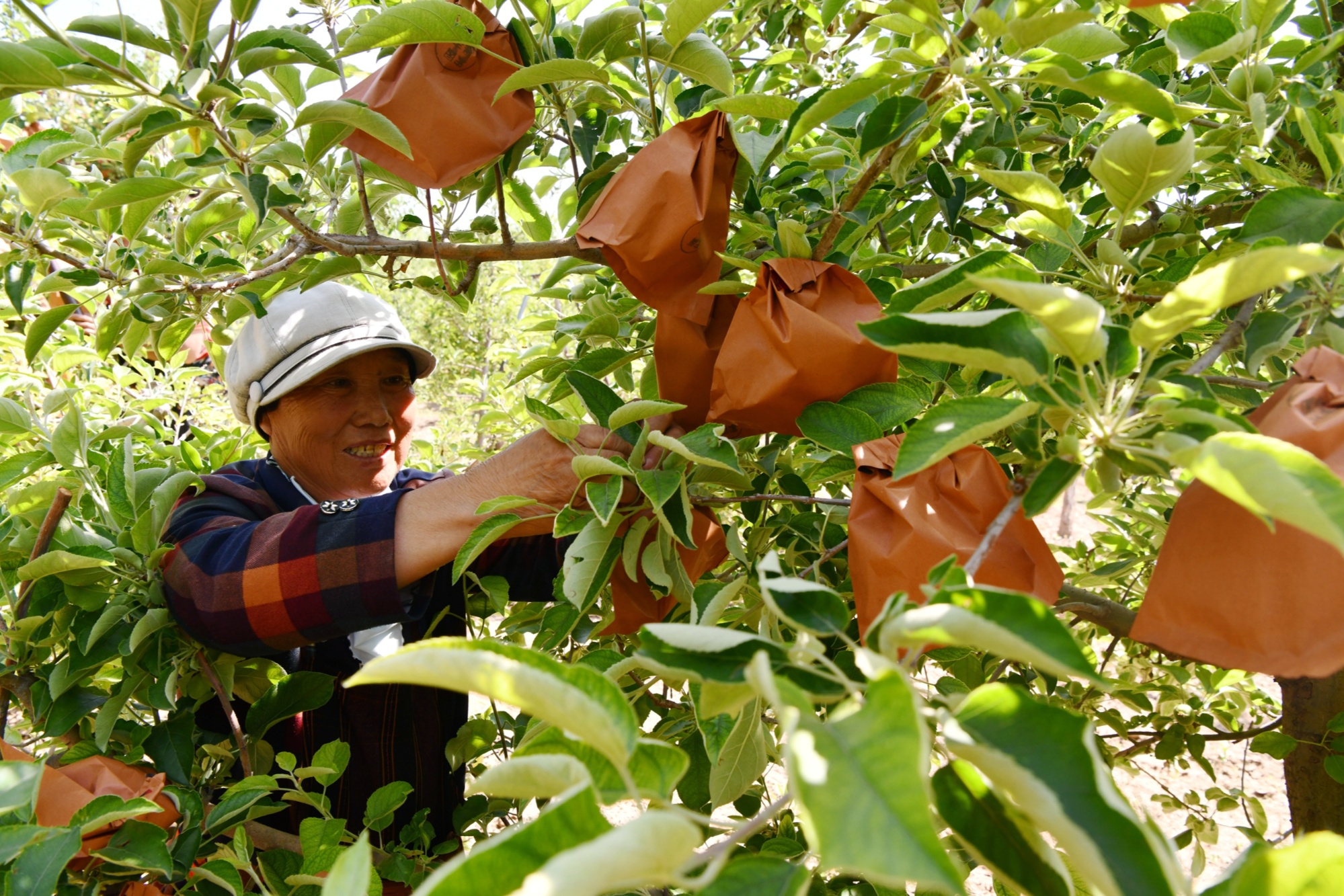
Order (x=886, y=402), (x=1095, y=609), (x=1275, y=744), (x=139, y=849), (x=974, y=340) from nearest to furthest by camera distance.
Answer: (x=974, y=340)
(x=886, y=402)
(x=139, y=849)
(x=1095, y=609)
(x=1275, y=744)

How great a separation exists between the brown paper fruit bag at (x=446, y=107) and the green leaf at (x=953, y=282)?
2.05 ft

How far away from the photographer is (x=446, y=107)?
1.17m

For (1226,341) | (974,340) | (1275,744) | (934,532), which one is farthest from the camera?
(1275,744)

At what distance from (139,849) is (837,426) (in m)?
1.00

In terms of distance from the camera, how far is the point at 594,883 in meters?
0.38

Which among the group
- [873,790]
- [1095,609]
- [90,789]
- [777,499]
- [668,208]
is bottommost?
[1095,609]

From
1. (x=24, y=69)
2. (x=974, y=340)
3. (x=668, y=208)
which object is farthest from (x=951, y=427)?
(x=24, y=69)

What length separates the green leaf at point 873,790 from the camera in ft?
1.24

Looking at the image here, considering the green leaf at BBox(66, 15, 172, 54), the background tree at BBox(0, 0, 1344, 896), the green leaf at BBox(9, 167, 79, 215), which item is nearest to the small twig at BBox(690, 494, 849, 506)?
the background tree at BBox(0, 0, 1344, 896)

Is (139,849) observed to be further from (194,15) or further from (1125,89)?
(1125,89)

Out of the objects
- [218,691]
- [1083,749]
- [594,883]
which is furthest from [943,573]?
[218,691]

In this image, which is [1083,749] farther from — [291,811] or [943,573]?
[291,811]

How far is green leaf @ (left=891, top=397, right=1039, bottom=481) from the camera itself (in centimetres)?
67

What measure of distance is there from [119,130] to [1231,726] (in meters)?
2.49
